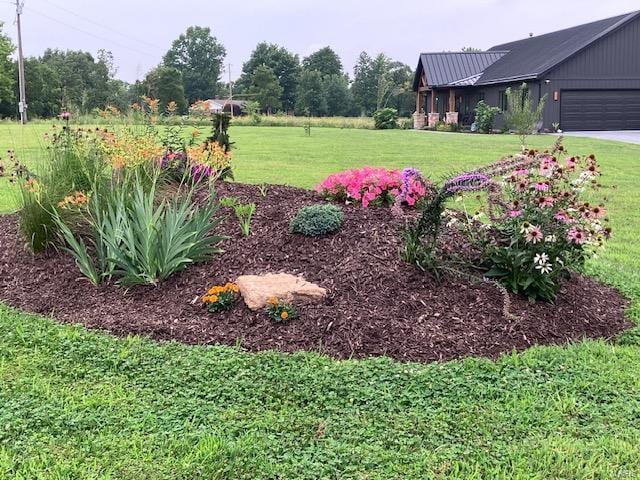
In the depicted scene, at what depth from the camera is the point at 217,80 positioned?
8175cm

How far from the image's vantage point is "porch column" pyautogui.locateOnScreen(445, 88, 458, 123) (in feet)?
118

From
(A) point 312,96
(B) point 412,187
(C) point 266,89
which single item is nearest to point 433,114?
(C) point 266,89

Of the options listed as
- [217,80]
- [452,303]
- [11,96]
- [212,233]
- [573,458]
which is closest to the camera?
[573,458]

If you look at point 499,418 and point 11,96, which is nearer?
point 499,418

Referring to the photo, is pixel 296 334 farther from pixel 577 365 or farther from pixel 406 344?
pixel 577 365

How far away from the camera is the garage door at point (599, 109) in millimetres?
30188

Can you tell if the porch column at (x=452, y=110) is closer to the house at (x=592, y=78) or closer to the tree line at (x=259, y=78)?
the house at (x=592, y=78)

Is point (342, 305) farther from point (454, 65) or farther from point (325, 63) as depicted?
point (325, 63)

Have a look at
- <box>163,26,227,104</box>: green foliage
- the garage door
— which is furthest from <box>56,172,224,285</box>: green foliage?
<box>163,26,227,104</box>: green foliage

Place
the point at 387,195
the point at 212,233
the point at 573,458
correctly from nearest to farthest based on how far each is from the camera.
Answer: the point at 573,458 < the point at 212,233 < the point at 387,195

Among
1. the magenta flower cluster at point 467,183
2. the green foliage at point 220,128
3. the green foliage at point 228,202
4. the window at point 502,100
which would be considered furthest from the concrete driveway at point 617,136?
the magenta flower cluster at point 467,183

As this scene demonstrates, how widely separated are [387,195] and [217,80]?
8034 centimetres

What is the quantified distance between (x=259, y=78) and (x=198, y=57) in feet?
88.4

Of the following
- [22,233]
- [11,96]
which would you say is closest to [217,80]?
[11,96]
